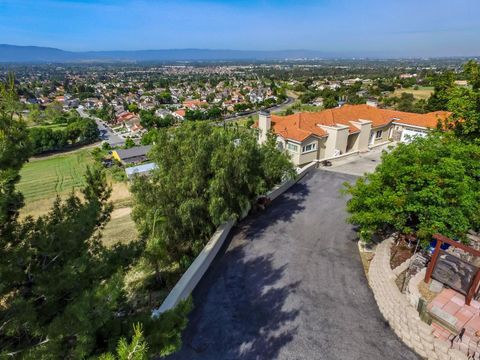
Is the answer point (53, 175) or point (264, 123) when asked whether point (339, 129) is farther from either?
point (53, 175)

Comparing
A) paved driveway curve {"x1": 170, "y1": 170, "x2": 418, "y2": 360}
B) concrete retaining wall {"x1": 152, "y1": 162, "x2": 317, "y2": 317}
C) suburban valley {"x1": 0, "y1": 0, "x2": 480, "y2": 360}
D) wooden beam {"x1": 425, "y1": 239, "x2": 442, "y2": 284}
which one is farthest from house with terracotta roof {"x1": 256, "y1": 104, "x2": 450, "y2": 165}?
wooden beam {"x1": 425, "y1": 239, "x2": 442, "y2": 284}

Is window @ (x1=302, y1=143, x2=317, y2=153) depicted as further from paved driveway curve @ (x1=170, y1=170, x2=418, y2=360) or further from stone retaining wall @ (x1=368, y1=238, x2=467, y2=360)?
stone retaining wall @ (x1=368, y1=238, x2=467, y2=360)

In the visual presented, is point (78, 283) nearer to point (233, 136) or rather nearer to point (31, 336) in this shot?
point (31, 336)

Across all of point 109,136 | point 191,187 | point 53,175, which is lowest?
point 109,136

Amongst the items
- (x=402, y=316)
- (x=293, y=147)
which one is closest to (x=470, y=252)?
(x=402, y=316)

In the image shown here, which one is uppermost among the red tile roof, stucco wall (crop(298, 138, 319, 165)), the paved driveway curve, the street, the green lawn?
the red tile roof

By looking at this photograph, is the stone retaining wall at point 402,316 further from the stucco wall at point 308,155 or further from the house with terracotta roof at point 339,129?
the house with terracotta roof at point 339,129

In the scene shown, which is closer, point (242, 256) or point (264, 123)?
point (242, 256)
